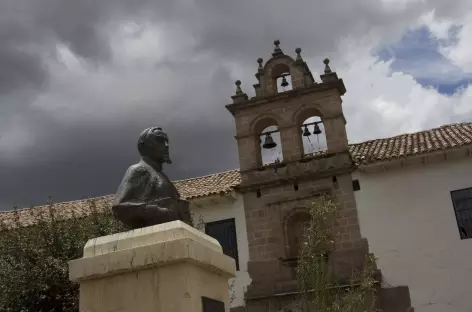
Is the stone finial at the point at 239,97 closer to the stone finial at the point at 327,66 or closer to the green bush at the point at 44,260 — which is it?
the stone finial at the point at 327,66

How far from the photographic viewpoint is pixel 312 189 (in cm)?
1756

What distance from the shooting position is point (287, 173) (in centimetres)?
1798

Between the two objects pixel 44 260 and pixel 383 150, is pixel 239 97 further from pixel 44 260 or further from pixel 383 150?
pixel 44 260

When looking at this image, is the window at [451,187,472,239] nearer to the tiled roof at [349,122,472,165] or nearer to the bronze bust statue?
the tiled roof at [349,122,472,165]

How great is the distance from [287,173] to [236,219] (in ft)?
7.14

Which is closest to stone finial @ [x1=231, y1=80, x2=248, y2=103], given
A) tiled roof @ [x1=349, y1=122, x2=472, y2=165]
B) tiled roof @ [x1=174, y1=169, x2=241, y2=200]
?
tiled roof @ [x1=174, y1=169, x2=241, y2=200]

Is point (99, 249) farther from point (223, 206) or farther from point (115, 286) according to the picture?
point (223, 206)

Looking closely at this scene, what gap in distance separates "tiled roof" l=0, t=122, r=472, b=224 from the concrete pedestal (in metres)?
11.3

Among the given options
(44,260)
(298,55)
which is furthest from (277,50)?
(44,260)

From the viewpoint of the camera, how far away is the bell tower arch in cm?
1716

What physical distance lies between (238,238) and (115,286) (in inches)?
533

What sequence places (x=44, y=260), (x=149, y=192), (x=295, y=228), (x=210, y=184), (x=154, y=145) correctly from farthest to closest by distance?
(x=210, y=184) < (x=295, y=228) < (x=44, y=260) < (x=154, y=145) < (x=149, y=192)

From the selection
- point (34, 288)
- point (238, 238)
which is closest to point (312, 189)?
point (238, 238)

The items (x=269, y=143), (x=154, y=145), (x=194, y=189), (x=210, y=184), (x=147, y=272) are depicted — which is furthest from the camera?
(x=210, y=184)
